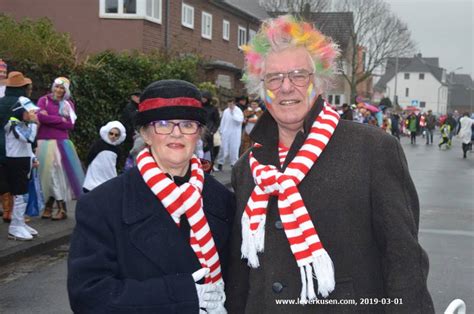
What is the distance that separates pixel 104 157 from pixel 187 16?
18.2 meters

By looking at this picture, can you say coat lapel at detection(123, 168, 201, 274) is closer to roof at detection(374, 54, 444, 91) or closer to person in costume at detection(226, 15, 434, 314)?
person in costume at detection(226, 15, 434, 314)

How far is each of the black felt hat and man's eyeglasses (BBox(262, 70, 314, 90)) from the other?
1.10ft

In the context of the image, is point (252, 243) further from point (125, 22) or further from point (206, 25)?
point (206, 25)

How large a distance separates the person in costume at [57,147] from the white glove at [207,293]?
21.0 feet

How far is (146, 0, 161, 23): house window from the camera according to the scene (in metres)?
21.7

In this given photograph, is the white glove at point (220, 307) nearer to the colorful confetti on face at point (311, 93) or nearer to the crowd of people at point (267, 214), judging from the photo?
the crowd of people at point (267, 214)

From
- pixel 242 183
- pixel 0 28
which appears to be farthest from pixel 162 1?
pixel 242 183

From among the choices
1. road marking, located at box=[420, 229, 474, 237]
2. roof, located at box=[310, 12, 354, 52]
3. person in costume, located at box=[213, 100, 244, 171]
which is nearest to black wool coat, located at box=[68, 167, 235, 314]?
road marking, located at box=[420, 229, 474, 237]

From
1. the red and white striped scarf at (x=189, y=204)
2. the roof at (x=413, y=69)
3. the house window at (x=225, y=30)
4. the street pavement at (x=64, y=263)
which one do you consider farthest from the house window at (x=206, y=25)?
the roof at (x=413, y=69)

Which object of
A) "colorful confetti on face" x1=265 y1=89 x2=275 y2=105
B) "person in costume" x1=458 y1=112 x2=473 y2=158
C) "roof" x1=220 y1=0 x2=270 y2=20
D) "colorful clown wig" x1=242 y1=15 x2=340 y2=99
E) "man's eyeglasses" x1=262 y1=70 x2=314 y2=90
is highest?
"roof" x1=220 y1=0 x2=270 y2=20

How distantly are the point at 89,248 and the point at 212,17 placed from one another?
26.5m

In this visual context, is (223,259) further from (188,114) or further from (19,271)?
(19,271)

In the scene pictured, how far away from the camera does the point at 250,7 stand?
1350 inches

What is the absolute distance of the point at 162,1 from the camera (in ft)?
74.6
